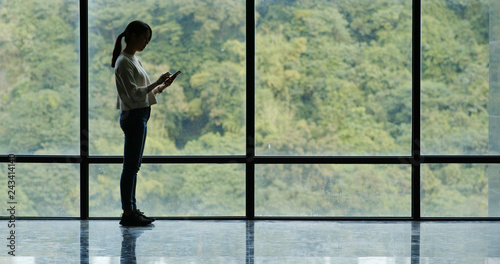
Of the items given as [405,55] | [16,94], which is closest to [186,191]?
[16,94]

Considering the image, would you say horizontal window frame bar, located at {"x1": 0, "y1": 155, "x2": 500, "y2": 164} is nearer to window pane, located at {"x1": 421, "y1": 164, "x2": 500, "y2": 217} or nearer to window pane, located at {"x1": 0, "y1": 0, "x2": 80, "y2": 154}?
window pane, located at {"x1": 421, "y1": 164, "x2": 500, "y2": 217}

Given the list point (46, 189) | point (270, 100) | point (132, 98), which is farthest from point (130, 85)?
point (46, 189)

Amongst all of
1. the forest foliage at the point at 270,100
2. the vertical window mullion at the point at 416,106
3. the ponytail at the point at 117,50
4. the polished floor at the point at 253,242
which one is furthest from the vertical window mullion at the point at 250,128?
the vertical window mullion at the point at 416,106

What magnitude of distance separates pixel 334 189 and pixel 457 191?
32.5 inches

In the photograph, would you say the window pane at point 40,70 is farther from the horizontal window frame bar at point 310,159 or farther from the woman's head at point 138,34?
the woman's head at point 138,34

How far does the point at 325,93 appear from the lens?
4324 millimetres

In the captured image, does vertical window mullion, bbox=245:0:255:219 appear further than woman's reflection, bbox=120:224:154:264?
Yes

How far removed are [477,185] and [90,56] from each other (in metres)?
2.76

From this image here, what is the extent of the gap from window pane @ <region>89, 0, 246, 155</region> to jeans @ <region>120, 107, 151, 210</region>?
1.33 ft

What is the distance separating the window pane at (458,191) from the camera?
4332 millimetres

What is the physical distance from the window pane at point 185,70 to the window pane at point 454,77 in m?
1.24

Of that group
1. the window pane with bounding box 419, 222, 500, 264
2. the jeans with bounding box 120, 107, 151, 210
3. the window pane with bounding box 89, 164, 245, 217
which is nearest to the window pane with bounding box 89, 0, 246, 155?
the window pane with bounding box 89, 164, 245, 217

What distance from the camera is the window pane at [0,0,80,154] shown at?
172 inches

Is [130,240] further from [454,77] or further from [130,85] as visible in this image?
[454,77]
